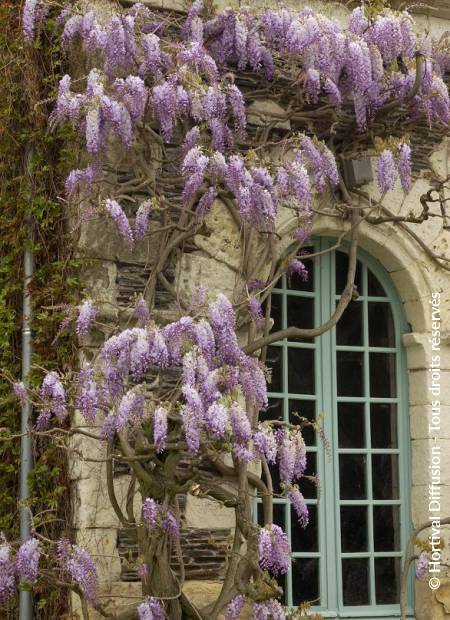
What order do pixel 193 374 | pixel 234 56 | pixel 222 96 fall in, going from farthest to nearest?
pixel 234 56, pixel 222 96, pixel 193 374

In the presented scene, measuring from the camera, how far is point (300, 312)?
689 cm

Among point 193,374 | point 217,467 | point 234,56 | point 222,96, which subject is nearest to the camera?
point 193,374

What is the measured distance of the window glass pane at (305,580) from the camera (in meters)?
6.62

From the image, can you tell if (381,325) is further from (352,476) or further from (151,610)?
(151,610)

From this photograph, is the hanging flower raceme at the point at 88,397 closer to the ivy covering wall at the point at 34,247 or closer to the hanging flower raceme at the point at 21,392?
the hanging flower raceme at the point at 21,392

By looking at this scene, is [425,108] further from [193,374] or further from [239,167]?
[193,374]

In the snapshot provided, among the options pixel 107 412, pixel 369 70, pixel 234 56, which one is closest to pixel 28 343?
pixel 107 412

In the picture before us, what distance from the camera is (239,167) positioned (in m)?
6.09

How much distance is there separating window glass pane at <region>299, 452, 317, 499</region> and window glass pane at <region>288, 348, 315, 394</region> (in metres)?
0.35

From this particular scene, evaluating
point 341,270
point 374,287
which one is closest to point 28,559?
point 341,270

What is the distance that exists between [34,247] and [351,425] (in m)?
2.01

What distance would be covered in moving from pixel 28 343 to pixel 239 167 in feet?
4.39

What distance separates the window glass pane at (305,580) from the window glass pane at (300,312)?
3.90ft

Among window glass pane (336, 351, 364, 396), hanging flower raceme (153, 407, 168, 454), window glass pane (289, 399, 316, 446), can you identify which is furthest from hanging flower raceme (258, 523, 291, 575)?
window glass pane (336, 351, 364, 396)
